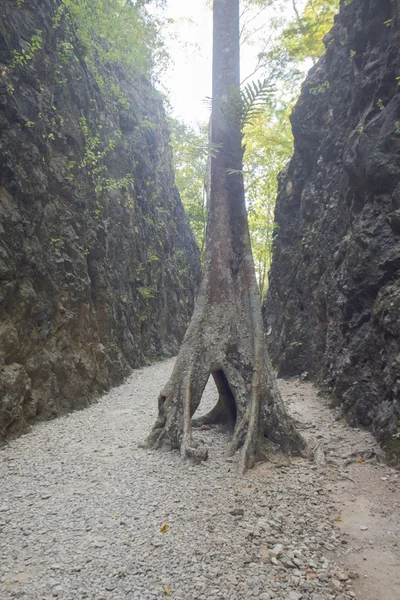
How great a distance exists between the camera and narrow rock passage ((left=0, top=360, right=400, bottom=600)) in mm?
2752

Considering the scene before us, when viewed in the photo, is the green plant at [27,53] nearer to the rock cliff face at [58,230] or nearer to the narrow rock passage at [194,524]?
the rock cliff face at [58,230]

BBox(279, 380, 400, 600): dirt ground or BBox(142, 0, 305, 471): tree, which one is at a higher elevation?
BBox(142, 0, 305, 471): tree

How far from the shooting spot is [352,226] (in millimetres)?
6797

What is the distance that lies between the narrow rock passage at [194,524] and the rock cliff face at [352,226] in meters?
1.09

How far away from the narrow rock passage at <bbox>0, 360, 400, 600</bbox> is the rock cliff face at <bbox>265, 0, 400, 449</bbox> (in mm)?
1093

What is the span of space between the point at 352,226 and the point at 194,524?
5.25 metres

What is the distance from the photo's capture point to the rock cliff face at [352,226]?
17.5 feet

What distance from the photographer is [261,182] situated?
22609 millimetres

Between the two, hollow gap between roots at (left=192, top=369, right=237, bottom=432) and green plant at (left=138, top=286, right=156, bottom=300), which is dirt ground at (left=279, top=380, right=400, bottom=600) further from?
green plant at (left=138, top=286, right=156, bottom=300)

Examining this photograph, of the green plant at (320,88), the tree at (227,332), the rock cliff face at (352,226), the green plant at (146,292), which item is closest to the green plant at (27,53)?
the tree at (227,332)

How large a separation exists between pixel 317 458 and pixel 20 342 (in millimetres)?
4569

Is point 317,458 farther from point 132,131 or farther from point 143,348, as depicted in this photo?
point 132,131

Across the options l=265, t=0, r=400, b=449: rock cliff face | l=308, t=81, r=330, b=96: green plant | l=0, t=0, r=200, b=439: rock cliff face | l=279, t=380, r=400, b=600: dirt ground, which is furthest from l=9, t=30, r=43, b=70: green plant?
l=279, t=380, r=400, b=600: dirt ground

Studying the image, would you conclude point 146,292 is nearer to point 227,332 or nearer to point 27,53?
point 27,53
